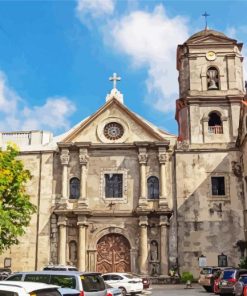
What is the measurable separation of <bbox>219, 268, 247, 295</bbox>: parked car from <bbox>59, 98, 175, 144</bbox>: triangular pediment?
15.5 m

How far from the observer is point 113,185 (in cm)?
3591

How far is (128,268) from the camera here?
34375 millimetres

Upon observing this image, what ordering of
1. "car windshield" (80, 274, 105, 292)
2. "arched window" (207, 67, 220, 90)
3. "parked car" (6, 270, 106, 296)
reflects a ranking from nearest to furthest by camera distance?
"parked car" (6, 270, 106, 296), "car windshield" (80, 274, 105, 292), "arched window" (207, 67, 220, 90)

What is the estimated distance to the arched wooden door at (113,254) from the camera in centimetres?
3453

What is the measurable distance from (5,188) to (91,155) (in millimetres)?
11188

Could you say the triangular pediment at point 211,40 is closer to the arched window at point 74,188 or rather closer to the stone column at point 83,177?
the stone column at point 83,177

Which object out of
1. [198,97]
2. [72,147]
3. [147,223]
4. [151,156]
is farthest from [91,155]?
[198,97]

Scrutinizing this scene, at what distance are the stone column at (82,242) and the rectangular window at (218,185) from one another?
9.71m

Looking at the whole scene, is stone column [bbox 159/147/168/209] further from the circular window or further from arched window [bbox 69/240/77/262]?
arched window [bbox 69/240/77/262]

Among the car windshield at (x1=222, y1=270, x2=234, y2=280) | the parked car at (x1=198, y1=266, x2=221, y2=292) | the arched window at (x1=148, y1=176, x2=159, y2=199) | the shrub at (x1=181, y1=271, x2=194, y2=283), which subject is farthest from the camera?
the arched window at (x1=148, y1=176, x2=159, y2=199)

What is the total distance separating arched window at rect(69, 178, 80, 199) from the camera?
35.7 meters

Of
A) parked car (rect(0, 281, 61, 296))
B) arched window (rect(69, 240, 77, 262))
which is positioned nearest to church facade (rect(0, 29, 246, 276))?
arched window (rect(69, 240, 77, 262))

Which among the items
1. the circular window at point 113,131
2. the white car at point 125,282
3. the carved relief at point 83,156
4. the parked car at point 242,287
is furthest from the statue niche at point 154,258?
the parked car at point 242,287

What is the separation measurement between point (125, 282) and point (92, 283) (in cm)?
1110
